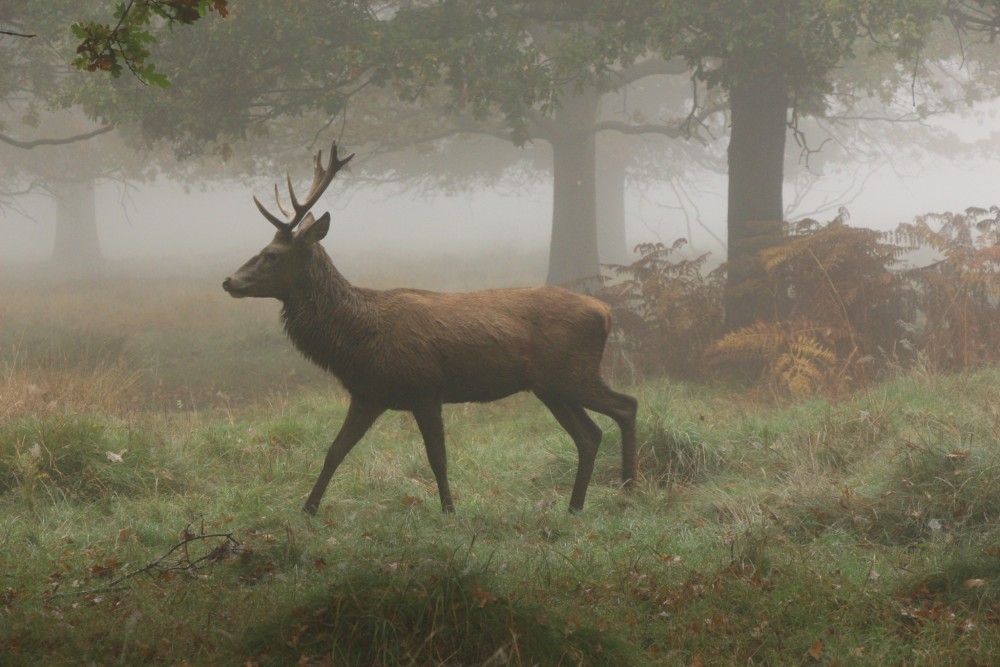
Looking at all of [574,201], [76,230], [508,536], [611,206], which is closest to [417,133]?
[574,201]

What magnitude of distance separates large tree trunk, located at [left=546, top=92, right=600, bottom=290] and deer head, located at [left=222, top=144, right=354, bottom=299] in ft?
38.8

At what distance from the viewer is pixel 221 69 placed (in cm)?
1135

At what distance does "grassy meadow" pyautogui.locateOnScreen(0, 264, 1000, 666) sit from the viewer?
12.9 ft

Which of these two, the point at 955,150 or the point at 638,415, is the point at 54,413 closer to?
the point at 638,415

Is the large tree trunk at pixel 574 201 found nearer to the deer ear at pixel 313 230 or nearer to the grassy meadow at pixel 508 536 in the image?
the grassy meadow at pixel 508 536

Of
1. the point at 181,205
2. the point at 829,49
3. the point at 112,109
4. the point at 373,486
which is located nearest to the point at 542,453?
the point at 373,486

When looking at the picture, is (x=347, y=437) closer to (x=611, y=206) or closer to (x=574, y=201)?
(x=574, y=201)

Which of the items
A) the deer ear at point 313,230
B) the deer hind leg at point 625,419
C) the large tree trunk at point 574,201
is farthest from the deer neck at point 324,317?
the large tree trunk at point 574,201

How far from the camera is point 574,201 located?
60.3 ft

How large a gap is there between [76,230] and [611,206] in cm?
1734

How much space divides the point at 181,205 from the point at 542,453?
194 feet

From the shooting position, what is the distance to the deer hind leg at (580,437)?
6.76 meters

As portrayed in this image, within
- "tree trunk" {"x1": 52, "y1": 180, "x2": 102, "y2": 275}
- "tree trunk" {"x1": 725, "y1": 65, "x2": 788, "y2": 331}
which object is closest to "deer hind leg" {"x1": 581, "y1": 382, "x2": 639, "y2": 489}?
"tree trunk" {"x1": 725, "y1": 65, "x2": 788, "y2": 331}

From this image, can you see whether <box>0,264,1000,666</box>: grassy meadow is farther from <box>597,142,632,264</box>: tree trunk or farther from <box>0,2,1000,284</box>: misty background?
<box>597,142,632,264</box>: tree trunk
